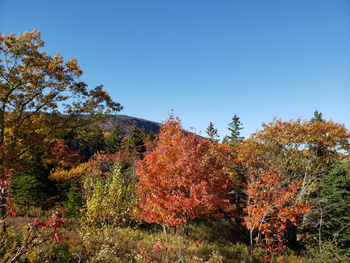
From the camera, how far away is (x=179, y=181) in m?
9.34

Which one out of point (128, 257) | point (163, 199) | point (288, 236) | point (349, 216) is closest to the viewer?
point (128, 257)

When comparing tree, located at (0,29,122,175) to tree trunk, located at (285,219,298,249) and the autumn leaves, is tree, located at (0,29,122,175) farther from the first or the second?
tree trunk, located at (285,219,298,249)

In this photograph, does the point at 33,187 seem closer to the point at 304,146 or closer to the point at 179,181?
the point at 179,181

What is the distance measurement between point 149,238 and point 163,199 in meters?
3.64

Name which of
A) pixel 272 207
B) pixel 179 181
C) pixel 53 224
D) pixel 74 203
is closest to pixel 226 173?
pixel 272 207

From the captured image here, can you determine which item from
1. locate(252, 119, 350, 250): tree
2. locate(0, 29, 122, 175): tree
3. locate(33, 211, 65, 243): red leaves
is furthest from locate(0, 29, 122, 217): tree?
locate(252, 119, 350, 250): tree

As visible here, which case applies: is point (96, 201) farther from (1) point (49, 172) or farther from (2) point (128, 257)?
(1) point (49, 172)

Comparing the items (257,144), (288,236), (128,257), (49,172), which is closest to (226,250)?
(128,257)

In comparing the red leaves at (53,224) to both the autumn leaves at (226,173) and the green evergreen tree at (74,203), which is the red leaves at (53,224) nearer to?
the autumn leaves at (226,173)

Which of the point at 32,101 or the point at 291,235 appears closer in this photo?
the point at 32,101

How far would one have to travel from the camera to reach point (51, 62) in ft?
35.1

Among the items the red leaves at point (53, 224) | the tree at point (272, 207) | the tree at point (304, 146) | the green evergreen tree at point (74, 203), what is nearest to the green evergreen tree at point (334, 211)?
the tree at point (304, 146)

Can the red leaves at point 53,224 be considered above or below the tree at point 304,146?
below

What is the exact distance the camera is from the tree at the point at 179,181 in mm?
9078
